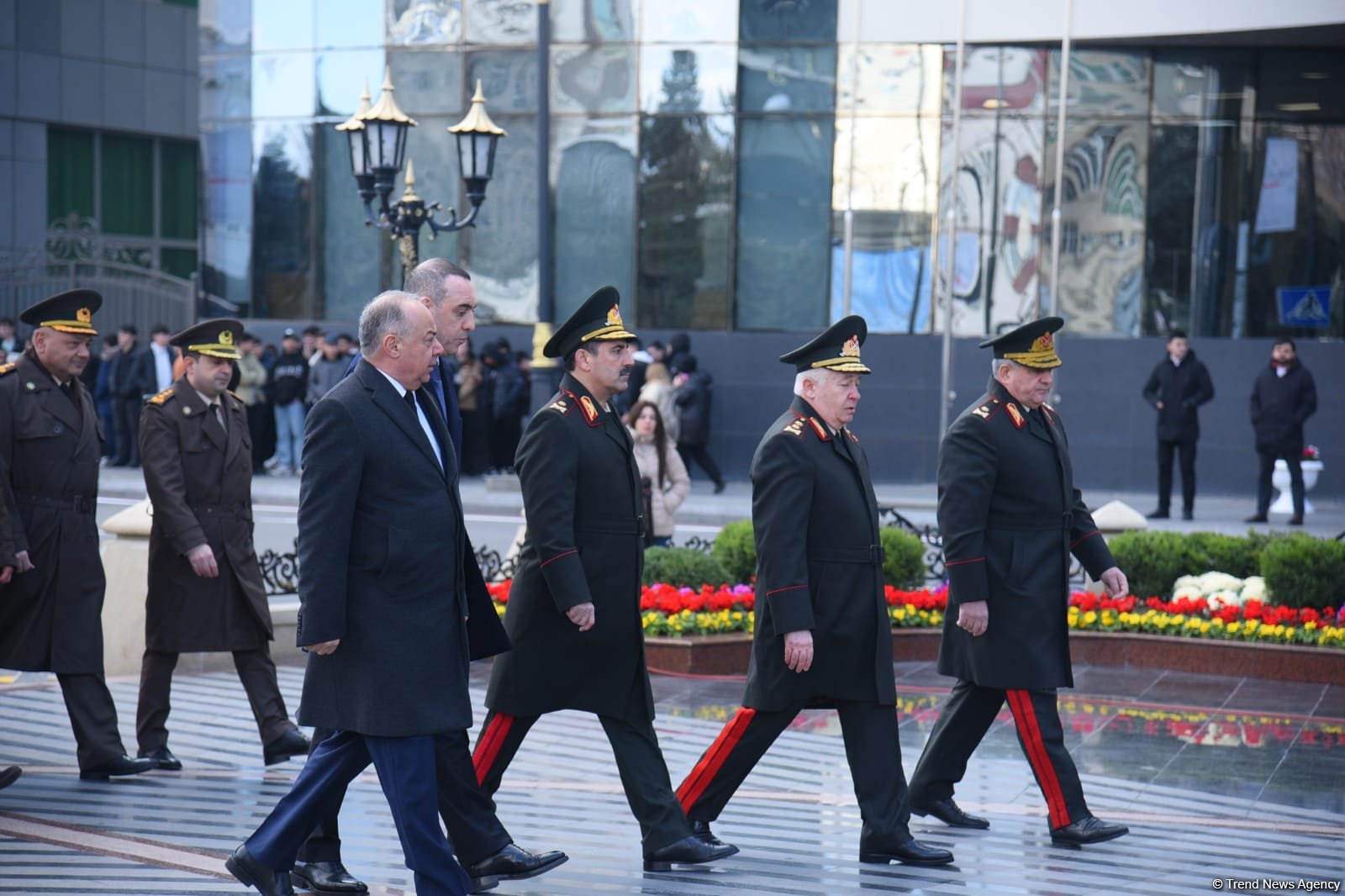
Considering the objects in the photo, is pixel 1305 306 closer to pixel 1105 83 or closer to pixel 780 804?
pixel 1105 83

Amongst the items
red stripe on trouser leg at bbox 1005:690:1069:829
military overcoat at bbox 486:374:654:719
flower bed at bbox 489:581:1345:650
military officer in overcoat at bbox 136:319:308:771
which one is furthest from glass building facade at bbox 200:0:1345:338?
→ military overcoat at bbox 486:374:654:719

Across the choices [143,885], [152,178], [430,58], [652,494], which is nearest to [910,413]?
[430,58]

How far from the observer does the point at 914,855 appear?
5.99m

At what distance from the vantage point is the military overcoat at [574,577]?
239 inches

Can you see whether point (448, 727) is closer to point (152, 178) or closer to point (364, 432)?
point (364, 432)

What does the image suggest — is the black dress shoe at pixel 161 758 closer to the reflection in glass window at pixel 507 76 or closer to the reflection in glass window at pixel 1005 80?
the reflection in glass window at pixel 1005 80

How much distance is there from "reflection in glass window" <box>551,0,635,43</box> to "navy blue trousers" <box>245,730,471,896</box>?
63.0ft

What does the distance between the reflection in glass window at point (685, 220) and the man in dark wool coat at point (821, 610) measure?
17.0 metres

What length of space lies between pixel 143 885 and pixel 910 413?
58.6ft

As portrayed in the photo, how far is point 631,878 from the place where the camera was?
5.80 metres

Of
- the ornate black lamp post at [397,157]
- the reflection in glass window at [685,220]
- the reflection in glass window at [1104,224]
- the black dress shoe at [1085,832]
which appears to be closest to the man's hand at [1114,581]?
the black dress shoe at [1085,832]

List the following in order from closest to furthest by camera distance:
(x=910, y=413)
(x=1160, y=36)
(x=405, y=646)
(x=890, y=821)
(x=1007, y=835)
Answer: (x=405, y=646)
(x=890, y=821)
(x=1007, y=835)
(x=1160, y=36)
(x=910, y=413)

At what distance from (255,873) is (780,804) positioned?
2.42 meters

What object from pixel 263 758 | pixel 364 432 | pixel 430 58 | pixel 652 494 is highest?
pixel 430 58
